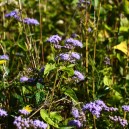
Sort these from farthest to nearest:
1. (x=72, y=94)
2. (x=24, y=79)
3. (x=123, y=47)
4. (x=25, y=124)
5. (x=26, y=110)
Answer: (x=123, y=47), (x=24, y=79), (x=72, y=94), (x=26, y=110), (x=25, y=124)

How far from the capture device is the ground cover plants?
8.75 feet

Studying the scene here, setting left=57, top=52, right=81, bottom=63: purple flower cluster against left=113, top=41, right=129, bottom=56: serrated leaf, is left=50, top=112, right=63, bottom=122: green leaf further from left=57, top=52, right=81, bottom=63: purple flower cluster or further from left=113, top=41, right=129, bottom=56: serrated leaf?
left=113, top=41, right=129, bottom=56: serrated leaf

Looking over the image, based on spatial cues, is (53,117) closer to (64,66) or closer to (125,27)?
(64,66)

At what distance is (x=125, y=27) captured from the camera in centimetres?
416

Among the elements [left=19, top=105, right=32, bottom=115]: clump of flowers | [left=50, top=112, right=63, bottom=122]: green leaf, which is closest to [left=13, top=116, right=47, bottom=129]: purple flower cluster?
[left=19, top=105, right=32, bottom=115]: clump of flowers

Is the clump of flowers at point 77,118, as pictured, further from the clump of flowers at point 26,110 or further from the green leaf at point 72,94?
the clump of flowers at point 26,110

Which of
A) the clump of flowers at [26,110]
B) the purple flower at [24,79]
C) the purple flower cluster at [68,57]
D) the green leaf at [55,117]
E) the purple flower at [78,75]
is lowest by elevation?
the green leaf at [55,117]

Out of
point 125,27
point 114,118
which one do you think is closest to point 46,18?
point 125,27

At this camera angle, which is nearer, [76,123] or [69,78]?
[76,123]

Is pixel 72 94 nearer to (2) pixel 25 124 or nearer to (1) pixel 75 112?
(1) pixel 75 112

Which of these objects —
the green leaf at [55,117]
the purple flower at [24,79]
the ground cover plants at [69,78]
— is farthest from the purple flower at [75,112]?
the purple flower at [24,79]

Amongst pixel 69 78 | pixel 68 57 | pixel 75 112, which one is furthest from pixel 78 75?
pixel 75 112

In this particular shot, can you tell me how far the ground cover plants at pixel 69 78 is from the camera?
2668 mm

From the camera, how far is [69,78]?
2.95 metres
